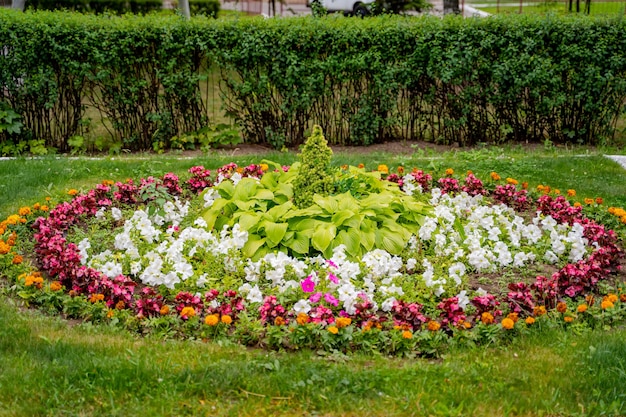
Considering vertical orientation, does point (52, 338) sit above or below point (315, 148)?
below

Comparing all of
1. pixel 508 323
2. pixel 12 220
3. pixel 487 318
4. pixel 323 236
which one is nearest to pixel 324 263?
pixel 323 236

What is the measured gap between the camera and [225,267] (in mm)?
5027

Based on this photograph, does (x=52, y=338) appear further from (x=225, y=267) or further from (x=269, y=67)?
(x=269, y=67)

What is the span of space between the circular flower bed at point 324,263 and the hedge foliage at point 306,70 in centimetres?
268

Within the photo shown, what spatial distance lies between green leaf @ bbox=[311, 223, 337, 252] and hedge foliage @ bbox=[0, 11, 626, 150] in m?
3.97

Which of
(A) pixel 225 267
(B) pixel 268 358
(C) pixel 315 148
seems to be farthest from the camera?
(C) pixel 315 148

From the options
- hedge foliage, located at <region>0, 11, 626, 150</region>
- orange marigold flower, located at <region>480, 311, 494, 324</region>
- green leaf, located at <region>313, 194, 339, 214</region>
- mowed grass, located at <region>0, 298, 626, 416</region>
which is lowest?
mowed grass, located at <region>0, 298, 626, 416</region>

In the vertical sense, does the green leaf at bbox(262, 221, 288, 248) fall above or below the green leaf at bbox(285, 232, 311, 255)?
above

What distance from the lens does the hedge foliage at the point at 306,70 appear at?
8.68 m

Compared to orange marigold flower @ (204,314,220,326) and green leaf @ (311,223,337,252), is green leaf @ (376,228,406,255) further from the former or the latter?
orange marigold flower @ (204,314,220,326)

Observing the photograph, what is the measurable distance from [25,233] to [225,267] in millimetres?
1692

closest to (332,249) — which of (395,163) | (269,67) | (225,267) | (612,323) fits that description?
(225,267)

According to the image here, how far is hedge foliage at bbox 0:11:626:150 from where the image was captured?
868 centimetres

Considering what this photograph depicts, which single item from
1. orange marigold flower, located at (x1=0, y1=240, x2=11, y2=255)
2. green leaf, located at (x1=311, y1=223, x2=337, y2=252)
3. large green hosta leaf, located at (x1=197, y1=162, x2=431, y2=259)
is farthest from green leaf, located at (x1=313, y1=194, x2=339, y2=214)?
orange marigold flower, located at (x1=0, y1=240, x2=11, y2=255)
